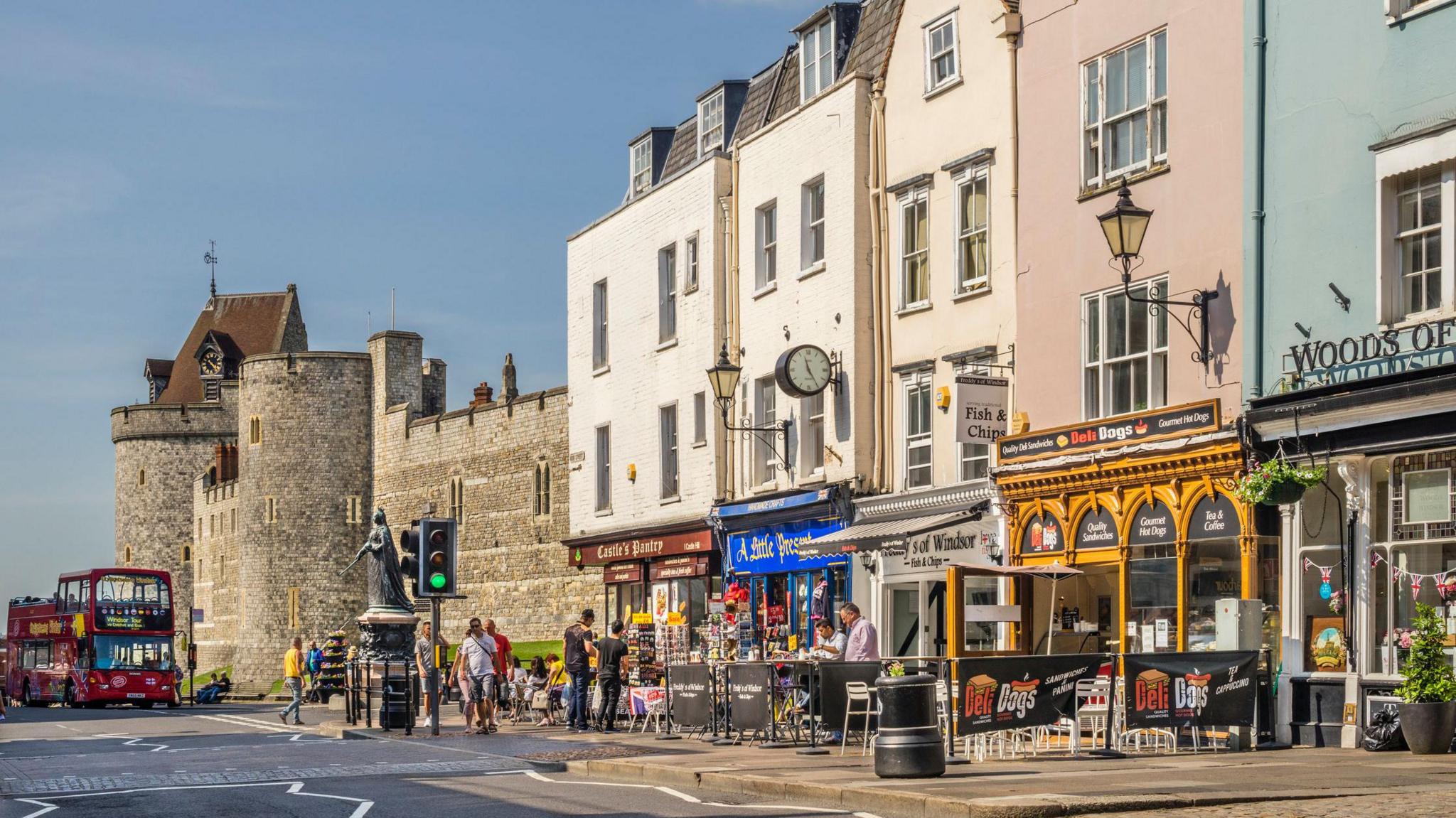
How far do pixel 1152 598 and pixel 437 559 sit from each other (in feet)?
28.3

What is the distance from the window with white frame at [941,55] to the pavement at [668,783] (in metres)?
9.37

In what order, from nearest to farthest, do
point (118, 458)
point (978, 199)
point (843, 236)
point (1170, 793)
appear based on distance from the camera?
point (1170, 793), point (978, 199), point (843, 236), point (118, 458)

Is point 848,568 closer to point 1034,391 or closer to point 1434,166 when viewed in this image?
point 1034,391

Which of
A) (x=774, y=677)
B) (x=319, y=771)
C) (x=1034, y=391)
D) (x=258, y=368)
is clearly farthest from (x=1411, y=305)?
(x=258, y=368)

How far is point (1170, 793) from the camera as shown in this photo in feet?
40.5

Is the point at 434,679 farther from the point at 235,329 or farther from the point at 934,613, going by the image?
the point at 235,329

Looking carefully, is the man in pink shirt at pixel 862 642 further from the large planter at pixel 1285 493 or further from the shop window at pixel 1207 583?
the large planter at pixel 1285 493

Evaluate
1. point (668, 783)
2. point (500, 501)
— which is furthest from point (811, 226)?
point (500, 501)

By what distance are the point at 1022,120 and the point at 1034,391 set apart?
3.27 m

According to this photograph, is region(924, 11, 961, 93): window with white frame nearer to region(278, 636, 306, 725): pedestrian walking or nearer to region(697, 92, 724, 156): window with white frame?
region(697, 92, 724, 156): window with white frame

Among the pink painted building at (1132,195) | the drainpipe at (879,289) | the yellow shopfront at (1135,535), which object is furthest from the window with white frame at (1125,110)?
the drainpipe at (879,289)

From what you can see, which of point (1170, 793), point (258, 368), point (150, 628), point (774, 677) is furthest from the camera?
point (258, 368)

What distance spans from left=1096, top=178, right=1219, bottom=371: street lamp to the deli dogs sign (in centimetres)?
53

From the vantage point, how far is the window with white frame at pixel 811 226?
27922mm
